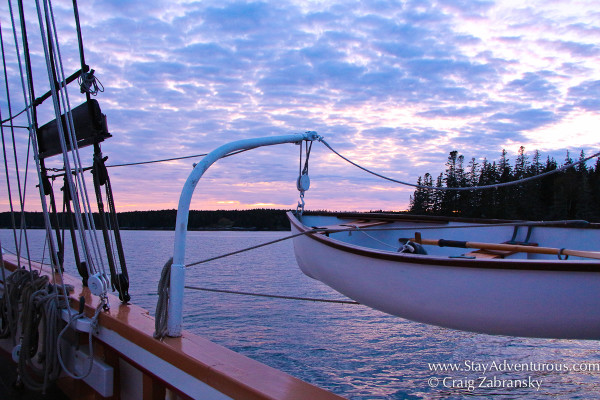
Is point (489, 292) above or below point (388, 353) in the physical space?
above

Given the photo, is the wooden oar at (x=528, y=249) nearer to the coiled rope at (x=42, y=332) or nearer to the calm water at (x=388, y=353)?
the calm water at (x=388, y=353)

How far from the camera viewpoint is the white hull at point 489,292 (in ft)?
9.90

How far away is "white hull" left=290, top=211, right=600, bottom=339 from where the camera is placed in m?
3.02

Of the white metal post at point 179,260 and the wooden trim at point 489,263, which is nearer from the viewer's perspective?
the white metal post at point 179,260

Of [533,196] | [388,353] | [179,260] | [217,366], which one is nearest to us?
[217,366]

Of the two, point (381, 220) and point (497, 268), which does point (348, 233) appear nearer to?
point (381, 220)

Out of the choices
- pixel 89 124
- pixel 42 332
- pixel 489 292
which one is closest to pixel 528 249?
pixel 489 292

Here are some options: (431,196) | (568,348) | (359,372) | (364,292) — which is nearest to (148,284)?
(359,372)

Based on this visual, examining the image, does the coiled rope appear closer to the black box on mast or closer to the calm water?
the black box on mast

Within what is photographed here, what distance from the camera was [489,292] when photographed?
3.22m

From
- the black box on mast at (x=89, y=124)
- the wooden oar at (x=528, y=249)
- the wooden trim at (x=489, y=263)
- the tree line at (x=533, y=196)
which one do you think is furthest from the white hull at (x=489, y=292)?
the tree line at (x=533, y=196)

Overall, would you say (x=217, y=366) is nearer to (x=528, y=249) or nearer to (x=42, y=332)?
(x=42, y=332)

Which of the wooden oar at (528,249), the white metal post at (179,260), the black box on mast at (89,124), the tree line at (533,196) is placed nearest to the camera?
the white metal post at (179,260)

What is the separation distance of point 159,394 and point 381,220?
14.6ft
